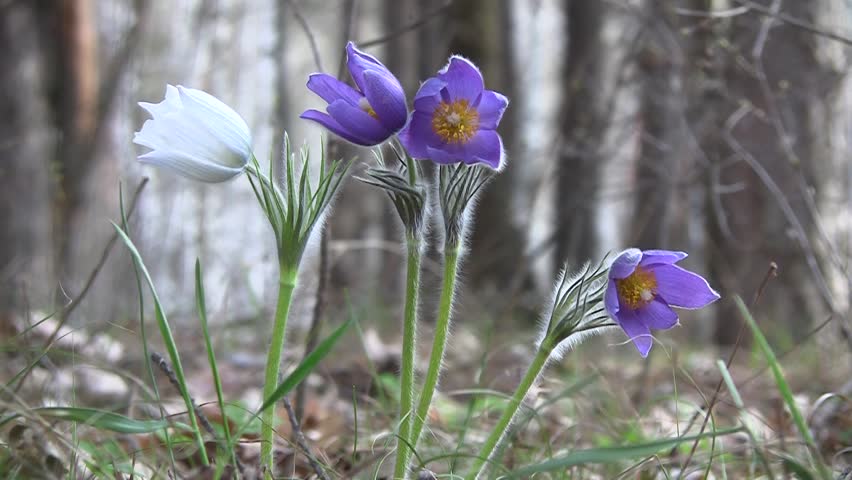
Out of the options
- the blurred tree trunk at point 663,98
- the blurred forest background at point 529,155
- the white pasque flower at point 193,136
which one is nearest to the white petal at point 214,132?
the white pasque flower at point 193,136

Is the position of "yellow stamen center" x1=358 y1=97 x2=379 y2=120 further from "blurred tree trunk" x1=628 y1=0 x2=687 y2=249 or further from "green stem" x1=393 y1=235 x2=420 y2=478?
"blurred tree trunk" x1=628 y1=0 x2=687 y2=249

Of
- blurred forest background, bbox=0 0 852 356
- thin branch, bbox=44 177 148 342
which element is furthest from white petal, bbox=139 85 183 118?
blurred forest background, bbox=0 0 852 356

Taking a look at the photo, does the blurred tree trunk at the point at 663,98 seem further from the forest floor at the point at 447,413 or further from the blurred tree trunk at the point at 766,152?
the forest floor at the point at 447,413

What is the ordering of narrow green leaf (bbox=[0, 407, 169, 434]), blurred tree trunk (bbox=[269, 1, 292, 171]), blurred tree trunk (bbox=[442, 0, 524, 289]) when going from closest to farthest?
narrow green leaf (bbox=[0, 407, 169, 434]) < blurred tree trunk (bbox=[269, 1, 292, 171]) < blurred tree trunk (bbox=[442, 0, 524, 289])

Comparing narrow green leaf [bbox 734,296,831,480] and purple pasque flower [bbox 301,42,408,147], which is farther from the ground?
purple pasque flower [bbox 301,42,408,147]

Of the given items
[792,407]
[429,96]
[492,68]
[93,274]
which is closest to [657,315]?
[792,407]

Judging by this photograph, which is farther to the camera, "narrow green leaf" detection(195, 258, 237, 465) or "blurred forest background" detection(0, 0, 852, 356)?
"blurred forest background" detection(0, 0, 852, 356)

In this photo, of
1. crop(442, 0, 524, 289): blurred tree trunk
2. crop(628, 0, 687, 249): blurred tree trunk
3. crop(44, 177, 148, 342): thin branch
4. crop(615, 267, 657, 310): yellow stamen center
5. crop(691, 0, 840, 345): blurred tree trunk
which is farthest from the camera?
crop(442, 0, 524, 289): blurred tree trunk
